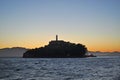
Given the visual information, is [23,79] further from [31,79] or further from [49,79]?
[49,79]

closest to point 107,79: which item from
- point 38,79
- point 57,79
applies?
point 57,79

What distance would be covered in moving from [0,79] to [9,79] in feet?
4.73

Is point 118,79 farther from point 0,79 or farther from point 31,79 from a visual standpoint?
point 0,79

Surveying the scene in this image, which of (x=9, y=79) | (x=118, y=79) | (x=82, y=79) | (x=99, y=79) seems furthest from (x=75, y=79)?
(x=9, y=79)

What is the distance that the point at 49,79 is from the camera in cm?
3850

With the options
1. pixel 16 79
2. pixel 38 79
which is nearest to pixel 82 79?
pixel 38 79

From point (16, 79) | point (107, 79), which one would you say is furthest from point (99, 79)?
point (16, 79)

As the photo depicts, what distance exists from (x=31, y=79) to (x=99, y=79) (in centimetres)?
931

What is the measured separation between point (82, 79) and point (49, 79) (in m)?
4.55

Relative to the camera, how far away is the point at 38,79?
38.5 m

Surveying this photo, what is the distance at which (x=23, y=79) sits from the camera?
3838 cm

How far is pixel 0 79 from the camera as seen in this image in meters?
36.7

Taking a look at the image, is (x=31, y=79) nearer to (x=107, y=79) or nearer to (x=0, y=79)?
(x=0, y=79)

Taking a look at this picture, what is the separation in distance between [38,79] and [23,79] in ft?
6.74
